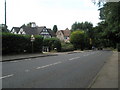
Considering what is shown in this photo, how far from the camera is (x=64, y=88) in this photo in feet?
39.0

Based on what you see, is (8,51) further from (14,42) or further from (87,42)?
(87,42)

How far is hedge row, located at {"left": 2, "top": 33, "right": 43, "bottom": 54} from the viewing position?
39.8 meters

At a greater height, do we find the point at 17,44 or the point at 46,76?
the point at 17,44

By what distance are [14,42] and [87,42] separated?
90.0 metres

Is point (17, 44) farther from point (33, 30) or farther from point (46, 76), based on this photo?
point (33, 30)

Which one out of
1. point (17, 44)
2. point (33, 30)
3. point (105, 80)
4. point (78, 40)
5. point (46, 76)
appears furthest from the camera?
point (78, 40)

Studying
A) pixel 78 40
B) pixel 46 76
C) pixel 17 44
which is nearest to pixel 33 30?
pixel 78 40

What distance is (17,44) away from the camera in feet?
143

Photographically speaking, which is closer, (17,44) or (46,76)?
(46,76)

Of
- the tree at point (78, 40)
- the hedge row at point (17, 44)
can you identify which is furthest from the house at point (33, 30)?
the hedge row at point (17, 44)

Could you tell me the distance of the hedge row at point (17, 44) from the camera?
39822 mm

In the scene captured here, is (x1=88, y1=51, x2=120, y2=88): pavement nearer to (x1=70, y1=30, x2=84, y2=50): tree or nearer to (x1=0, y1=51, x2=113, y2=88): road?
(x1=0, y1=51, x2=113, y2=88): road

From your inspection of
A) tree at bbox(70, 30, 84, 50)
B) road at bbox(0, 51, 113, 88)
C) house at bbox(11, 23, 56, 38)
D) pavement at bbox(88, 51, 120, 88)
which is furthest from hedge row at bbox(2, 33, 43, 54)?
tree at bbox(70, 30, 84, 50)

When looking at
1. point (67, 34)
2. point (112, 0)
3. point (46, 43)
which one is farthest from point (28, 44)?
point (67, 34)
